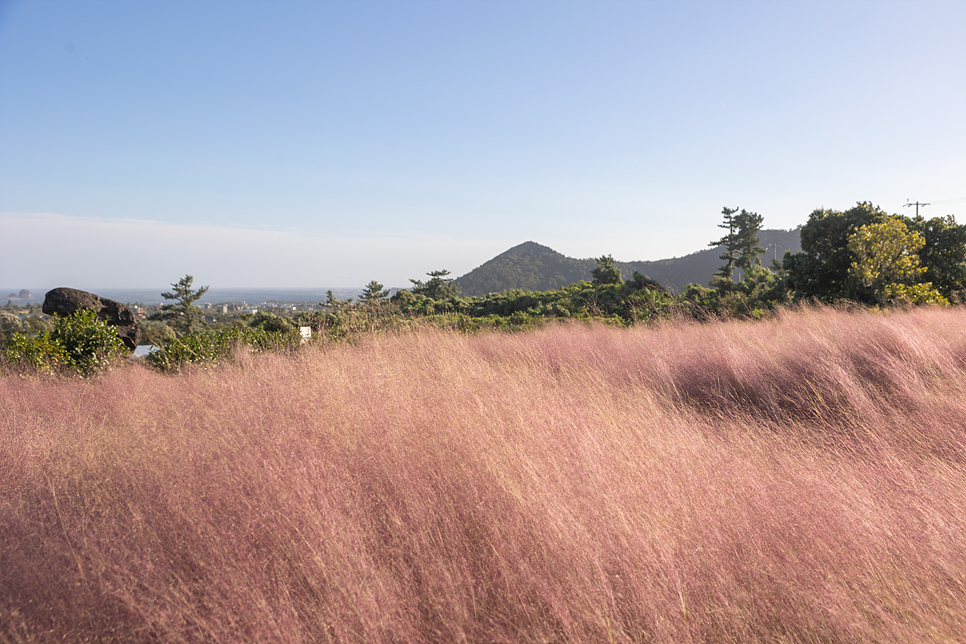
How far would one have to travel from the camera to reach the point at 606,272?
659 inches

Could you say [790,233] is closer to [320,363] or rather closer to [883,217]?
[883,217]

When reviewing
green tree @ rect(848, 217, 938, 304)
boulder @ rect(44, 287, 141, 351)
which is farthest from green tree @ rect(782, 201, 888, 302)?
boulder @ rect(44, 287, 141, 351)

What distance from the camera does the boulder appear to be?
695cm

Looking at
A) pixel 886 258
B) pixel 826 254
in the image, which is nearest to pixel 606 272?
pixel 826 254

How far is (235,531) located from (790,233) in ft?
240

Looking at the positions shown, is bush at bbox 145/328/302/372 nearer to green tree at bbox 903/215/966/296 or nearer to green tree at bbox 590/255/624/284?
green tree at bbox 590/255/624/284

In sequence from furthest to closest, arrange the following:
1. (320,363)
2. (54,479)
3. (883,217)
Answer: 1. (883,217)
2. (320,363)
3. (54,479)

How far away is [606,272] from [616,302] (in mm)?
4261

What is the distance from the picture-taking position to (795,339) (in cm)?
525

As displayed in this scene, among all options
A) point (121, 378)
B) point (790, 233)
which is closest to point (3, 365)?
point (121, 378)

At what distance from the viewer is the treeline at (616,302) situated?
579 cm

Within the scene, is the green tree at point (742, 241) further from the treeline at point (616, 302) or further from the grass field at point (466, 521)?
the grass field at point (466, 521)

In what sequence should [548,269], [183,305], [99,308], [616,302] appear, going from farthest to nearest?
[548,269] < [183,305] < [616,302] < [99,308]

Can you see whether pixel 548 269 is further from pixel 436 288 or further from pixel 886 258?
pixel 886 258
